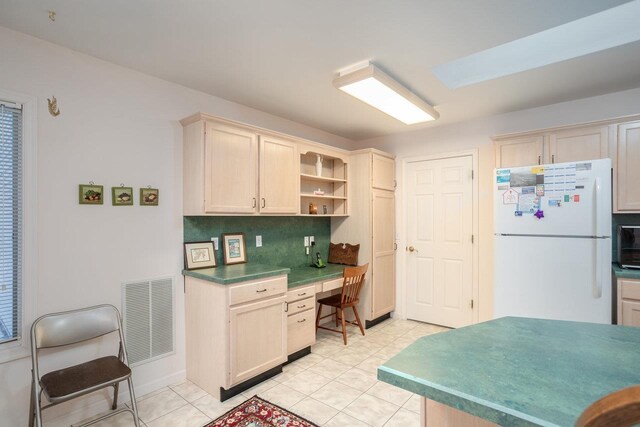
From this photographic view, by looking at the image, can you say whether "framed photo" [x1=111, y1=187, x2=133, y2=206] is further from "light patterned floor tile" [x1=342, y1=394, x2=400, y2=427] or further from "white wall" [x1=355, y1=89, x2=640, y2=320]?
"white wall" [x1=355, y1=89, x2=640, y2=320]

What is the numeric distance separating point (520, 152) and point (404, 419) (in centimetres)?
272

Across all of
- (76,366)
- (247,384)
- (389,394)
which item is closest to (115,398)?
(76,366)

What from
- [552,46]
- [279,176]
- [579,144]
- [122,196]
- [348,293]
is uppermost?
[552,46]

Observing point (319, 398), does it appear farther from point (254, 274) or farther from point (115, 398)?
point (115, 398)

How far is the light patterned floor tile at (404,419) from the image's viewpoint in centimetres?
214

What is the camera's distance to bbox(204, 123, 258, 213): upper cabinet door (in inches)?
103

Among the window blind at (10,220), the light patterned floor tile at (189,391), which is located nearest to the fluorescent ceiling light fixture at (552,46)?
the window blind at (10,220)

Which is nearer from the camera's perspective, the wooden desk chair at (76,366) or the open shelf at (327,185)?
the wooden desk chair at (76,366)

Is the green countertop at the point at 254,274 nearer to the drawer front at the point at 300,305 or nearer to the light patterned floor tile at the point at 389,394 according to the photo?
the drawer front at the point at 300,305

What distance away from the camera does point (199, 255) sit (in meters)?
2.82

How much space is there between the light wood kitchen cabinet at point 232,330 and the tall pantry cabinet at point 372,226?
1.47 metres

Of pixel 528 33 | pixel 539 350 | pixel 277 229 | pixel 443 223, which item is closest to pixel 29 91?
pixel 277 229

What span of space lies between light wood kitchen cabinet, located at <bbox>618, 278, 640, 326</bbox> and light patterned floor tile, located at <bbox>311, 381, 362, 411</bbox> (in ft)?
7.19

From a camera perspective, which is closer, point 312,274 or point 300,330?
point 300,330
